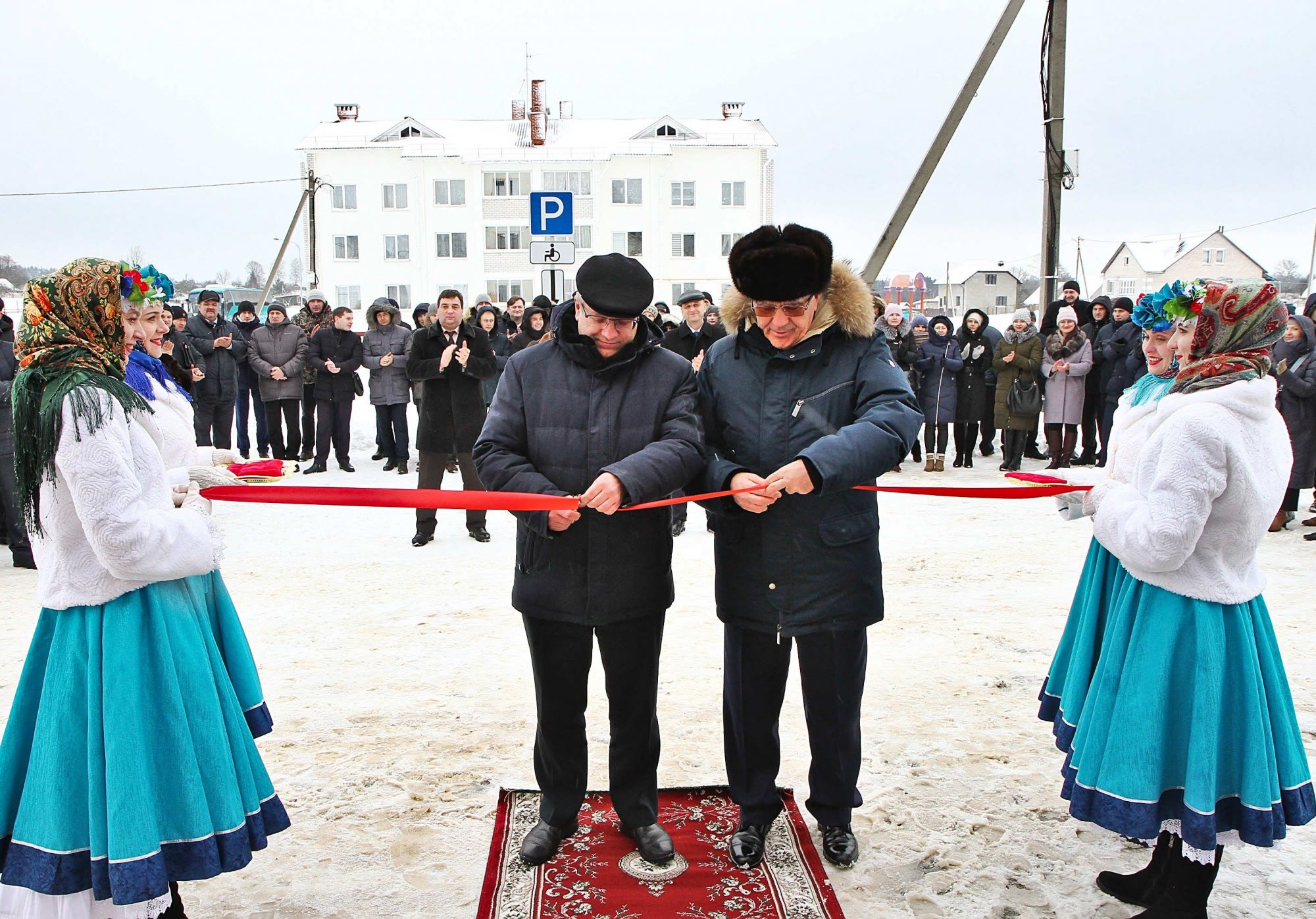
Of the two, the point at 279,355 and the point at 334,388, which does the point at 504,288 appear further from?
the point at 334,388

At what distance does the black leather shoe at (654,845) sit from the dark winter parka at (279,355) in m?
9.33

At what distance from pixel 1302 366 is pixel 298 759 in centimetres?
808

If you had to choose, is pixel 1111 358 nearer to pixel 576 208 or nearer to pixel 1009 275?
pixel 576 208

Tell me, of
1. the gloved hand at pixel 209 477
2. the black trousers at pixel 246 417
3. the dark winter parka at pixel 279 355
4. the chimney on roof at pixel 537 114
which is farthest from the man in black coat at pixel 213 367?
the chimney on roof at pixel 537 114

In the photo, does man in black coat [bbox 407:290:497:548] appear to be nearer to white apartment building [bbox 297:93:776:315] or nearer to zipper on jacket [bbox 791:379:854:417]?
zipper on jacket [bbox 791:379:854:417]

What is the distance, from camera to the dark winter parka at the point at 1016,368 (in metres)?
11.1

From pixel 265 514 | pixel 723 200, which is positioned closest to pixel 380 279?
pixel 723 200

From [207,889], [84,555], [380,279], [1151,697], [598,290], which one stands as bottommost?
[207,889]

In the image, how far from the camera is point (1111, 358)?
35.2 feet

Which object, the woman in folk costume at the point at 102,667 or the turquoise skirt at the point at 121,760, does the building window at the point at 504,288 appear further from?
the turquoise skirt at the point at 121,760

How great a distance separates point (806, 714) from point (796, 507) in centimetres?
71

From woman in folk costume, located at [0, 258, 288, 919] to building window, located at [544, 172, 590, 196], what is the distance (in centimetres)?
3918

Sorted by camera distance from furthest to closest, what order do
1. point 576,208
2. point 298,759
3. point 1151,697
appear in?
point 576,208
point 298,759
point 1151,697

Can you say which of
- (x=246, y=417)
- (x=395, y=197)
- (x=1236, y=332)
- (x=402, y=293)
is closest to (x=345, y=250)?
(x=402, y=293)
